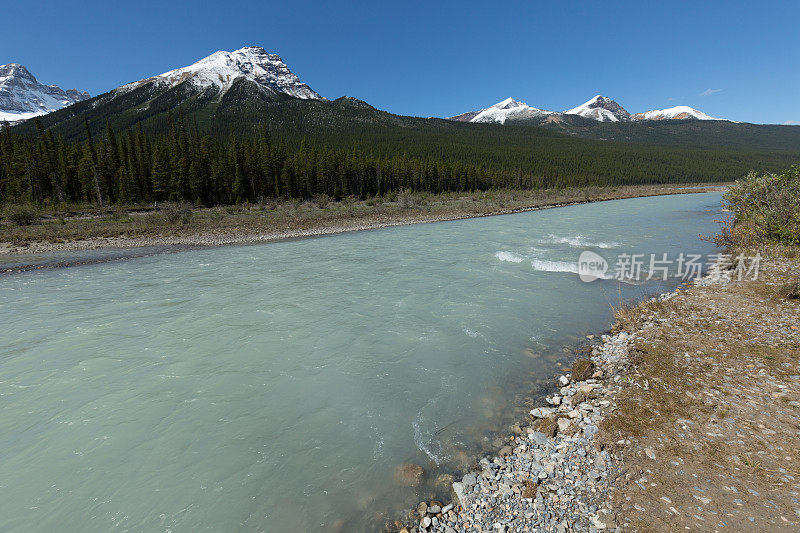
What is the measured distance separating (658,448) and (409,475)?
139 inches

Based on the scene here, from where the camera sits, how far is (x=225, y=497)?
4.52 metres

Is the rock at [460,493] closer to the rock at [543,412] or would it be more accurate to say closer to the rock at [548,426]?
the rock at [548,426]

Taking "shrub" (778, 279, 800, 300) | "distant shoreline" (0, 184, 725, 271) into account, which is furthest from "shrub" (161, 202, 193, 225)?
"shrub" (778, 279, 800, 300)

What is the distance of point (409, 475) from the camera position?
4691mm

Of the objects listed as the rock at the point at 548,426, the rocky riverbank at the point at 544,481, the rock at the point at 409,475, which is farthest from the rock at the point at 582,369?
the rock at the point at 409,475

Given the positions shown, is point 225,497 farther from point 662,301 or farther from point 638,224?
point 638,224

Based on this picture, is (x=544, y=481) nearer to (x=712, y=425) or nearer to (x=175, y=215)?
(x=712, y=425)

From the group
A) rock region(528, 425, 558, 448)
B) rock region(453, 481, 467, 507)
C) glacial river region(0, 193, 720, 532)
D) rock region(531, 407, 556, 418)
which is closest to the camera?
rock region(453, 481, 467, 507)

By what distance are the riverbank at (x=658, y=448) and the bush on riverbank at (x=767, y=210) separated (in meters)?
9.56

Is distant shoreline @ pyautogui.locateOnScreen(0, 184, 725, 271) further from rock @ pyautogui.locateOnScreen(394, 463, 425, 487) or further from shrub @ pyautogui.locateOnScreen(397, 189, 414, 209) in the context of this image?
rock @ pyautogui.locateOnScreen(394, 463, 425, 487)

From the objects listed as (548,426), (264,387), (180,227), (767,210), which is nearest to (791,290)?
(767,210)

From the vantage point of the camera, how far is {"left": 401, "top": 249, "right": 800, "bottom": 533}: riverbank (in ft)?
11.7

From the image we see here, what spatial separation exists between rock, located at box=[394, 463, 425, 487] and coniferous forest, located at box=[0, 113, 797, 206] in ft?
226

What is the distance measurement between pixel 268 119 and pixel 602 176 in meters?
159
